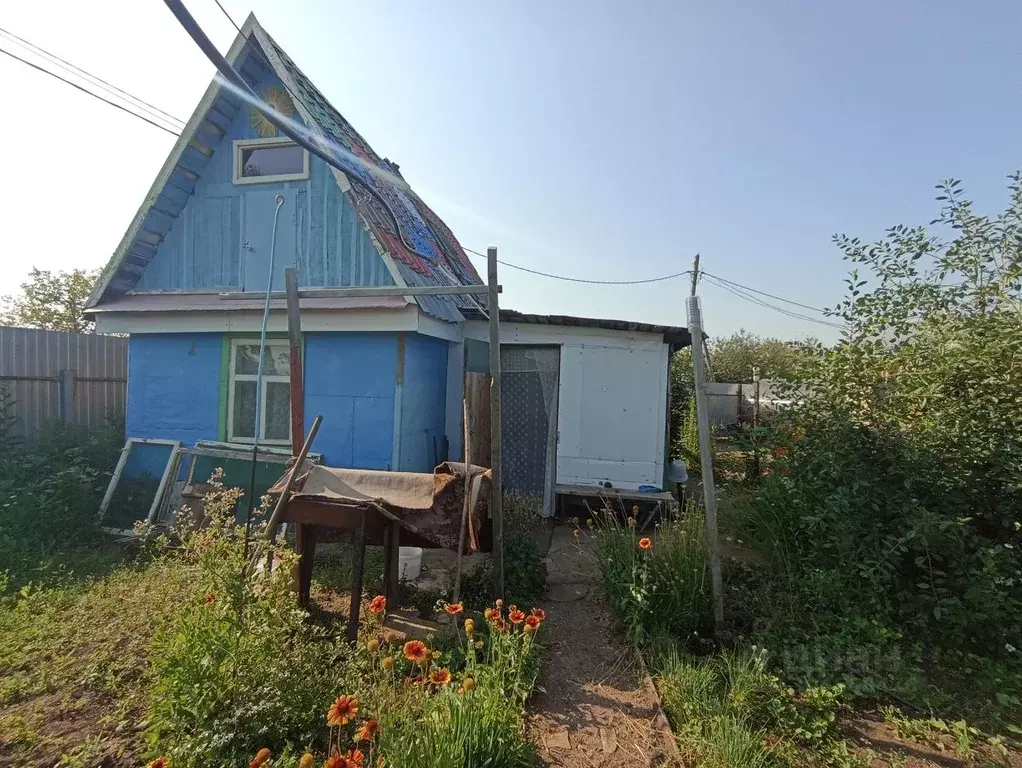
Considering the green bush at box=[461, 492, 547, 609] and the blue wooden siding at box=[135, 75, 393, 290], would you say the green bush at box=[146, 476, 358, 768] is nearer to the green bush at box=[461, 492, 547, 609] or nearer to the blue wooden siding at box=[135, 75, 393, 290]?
the green bush at box=[461, 492, 547, 609]

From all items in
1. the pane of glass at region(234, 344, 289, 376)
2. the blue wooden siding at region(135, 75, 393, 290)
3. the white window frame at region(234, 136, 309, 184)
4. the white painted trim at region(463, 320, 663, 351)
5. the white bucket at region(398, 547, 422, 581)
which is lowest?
the white bucket at region(398, 547, 422, 581)

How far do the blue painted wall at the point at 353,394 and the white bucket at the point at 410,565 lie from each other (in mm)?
1549

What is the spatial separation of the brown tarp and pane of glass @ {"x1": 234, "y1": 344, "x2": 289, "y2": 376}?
3.07m

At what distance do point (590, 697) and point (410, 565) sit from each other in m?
2.11

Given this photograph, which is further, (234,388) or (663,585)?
(234,388)

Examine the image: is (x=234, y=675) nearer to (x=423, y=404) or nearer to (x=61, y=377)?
(x=423, y=404)

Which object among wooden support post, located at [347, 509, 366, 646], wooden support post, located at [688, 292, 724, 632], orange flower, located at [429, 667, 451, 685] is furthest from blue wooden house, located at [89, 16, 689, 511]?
orange flower, located at [429, 667, 451, 685]

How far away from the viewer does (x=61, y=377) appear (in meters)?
8.00

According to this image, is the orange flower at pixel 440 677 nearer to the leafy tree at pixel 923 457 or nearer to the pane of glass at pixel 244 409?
the leafy tree at pixel 923 457

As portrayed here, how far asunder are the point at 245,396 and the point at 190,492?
1.38 metres

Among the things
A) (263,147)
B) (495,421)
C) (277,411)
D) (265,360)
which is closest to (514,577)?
(495,421)

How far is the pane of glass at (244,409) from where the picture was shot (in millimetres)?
6730

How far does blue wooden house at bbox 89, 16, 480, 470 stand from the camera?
20.2 feet

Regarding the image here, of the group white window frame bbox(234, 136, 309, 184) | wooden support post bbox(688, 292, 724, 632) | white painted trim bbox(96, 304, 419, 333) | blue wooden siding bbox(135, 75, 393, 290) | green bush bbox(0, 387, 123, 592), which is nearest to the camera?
wooden support post bbox(688, 292, 724, 632)
